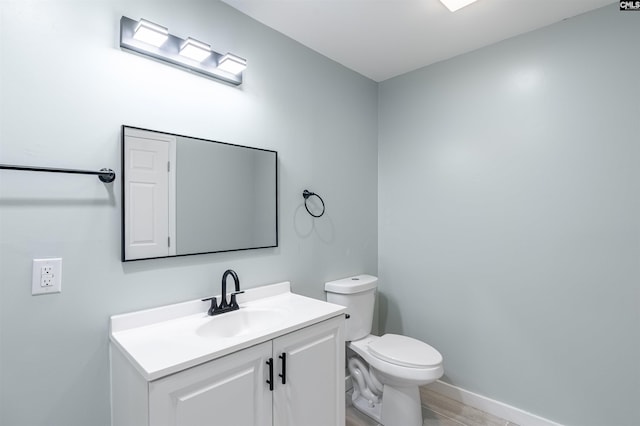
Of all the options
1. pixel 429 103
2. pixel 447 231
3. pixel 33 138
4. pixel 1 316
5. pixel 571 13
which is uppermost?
pixel 571 13

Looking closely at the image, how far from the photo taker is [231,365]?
3.88ft

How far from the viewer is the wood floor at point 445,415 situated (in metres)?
2.04

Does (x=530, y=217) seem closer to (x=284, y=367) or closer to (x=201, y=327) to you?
(x=284, y=367)

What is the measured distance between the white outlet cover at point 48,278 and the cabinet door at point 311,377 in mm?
868

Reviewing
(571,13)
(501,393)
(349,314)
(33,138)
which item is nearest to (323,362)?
(349,314)

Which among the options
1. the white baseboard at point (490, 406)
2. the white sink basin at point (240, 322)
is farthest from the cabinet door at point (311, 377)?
the white baseboard at point (490, 406)

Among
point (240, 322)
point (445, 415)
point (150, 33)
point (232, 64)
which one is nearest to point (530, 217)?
point (445, 415)

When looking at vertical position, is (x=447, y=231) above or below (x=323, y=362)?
above

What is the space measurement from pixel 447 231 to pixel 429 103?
1.00 m

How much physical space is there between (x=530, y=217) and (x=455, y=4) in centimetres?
134

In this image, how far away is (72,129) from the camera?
1.25 metres

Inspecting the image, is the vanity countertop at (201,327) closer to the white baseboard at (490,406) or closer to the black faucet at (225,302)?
the black faucet at (225,302)

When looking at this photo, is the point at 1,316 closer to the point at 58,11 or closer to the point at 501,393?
the point at 58,11

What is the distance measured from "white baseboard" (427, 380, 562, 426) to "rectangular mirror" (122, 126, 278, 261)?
1.69 metres
